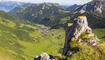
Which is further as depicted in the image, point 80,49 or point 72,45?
point 72,45

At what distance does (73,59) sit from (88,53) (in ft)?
26.5

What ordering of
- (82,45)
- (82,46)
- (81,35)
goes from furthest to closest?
(81,35)
(82,45)
(82,46)

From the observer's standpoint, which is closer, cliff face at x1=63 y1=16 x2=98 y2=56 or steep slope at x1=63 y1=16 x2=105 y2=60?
steep slope at x1=63 y1=16 x2=105 y2=60

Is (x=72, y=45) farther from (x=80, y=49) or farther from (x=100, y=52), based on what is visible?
(x=100, y=52)

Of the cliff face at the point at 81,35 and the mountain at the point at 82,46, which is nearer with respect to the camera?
the mountain at the point at 82,46

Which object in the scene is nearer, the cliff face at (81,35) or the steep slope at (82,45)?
the steep slope at (82,45)

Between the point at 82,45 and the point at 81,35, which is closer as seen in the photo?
the point at 82,45

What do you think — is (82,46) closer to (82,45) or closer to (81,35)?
Result: (82,45)

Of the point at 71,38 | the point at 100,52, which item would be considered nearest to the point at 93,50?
the point at 100,52

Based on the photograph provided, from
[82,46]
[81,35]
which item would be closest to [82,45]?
[82,46]

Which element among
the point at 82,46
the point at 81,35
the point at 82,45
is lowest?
the point at 82,46

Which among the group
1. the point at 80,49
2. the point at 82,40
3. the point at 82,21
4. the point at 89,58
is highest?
the point at 82,21

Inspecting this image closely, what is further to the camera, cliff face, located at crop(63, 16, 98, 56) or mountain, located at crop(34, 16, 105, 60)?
cliff face, located at crop(63, 16, 98, 56)

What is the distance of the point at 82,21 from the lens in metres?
84.9
